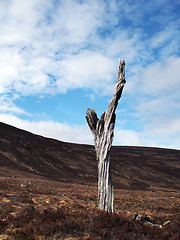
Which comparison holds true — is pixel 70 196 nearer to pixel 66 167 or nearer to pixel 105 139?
pixel 105 139

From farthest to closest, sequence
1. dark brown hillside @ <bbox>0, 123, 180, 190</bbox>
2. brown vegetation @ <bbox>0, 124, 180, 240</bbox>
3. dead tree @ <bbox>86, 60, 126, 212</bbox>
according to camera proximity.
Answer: dark brown hillside @ <bbox>0, 123, 180, 190</bbox>, dead tree @ <bbox>86, 60, 126, 212</bbox>, brown vegetation @ <bbox>0, 124, 180, 240</bbox>

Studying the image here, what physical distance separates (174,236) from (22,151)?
50212 mm

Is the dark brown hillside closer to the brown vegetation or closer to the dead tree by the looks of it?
the brown vegetation

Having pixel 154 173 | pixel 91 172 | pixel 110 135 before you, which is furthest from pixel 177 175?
pixel 110 135

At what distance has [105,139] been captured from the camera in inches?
447

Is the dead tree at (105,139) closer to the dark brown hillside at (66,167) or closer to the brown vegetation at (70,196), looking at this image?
the brown vegetation at (70,196)

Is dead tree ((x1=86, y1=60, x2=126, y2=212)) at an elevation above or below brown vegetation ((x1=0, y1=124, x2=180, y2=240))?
above

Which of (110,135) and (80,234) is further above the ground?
(110,135)

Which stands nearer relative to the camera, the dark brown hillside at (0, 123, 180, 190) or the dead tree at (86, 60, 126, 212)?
the dead tree at (86, 60, 126, 212)

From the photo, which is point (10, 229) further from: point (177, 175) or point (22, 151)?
point (177, 175)

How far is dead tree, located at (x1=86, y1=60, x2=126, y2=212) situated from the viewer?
433 inches

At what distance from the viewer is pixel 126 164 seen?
6406 centimetres

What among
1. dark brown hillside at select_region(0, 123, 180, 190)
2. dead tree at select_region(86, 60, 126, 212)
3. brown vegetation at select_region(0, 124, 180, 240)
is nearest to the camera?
brown vegetation at select_region(0, 124, 180, 240)

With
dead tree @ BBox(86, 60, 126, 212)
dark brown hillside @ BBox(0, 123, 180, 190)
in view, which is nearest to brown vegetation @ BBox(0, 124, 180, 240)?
dark brown hillside @ BBox(0, 123, 180, 190)
